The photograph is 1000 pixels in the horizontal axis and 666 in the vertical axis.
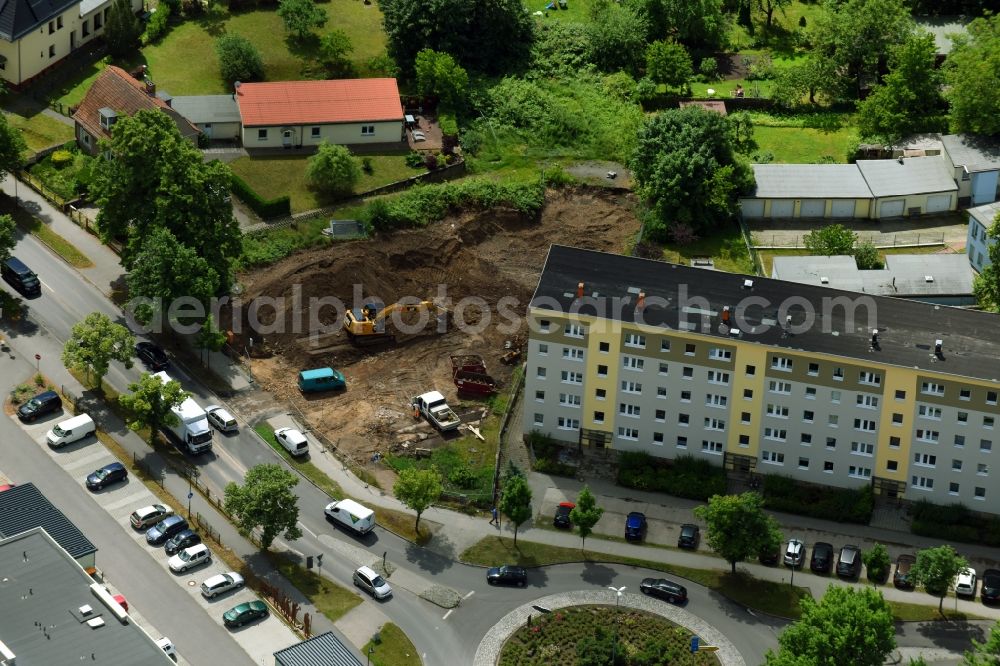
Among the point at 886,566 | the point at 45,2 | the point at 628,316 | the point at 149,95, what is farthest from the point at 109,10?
the point at 886,566

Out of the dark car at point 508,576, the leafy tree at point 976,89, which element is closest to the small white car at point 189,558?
the dark car at point 508,576

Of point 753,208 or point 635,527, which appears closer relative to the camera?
point 635,527

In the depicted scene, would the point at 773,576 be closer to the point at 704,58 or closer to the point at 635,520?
the point at 635,520

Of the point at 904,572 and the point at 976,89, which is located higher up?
the point at 976,89

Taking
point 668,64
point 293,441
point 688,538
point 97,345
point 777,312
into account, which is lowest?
point 688,538

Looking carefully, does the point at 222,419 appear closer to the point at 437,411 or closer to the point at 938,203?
the point at 437,411

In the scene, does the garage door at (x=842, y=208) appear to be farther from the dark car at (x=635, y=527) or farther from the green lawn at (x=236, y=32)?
the green lawn at (x=236, y=32)

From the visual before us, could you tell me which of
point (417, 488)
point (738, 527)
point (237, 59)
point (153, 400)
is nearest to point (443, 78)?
point (237, 59)
